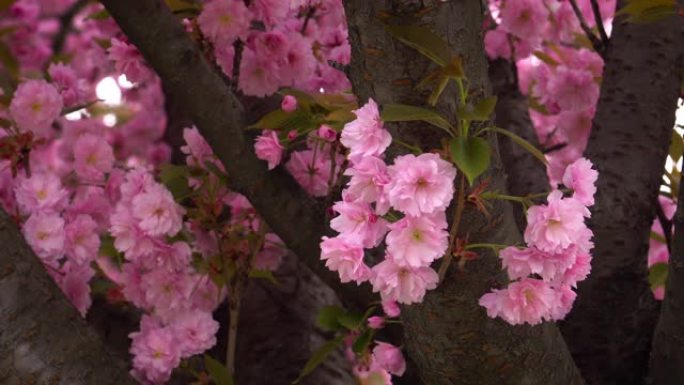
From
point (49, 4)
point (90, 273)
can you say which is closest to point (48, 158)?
point (49, 4)

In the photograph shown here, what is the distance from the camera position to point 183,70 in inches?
62.9

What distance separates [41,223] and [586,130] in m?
1.46

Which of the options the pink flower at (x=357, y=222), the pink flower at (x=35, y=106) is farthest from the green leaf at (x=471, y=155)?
the pink flower at (x=35, y=106)

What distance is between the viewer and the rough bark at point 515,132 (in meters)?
2.08

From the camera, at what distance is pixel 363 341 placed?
5.31ft

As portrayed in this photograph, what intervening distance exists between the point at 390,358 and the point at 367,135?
612 mm

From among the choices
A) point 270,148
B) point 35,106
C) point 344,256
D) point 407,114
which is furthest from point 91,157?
point 407,114

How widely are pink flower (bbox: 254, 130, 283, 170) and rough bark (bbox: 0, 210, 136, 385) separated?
41 cm

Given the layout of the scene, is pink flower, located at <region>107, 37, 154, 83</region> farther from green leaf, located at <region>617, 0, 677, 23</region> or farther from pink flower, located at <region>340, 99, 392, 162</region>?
green leaf, located at <region>617, 0, 677, 23</region>

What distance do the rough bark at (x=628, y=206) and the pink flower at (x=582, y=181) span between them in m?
0.60

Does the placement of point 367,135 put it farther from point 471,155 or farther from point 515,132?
point 515,132

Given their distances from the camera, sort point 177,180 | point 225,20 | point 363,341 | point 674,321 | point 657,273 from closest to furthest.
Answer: point 674,321 → point 363,341 → point 225,20 → point 177,180 → point 657,273

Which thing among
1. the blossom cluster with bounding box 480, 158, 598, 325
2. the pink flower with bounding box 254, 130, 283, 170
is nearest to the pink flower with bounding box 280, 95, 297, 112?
the pink flower with bounding box 254, 130, 283, 170

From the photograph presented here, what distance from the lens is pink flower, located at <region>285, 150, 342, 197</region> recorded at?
1.84m
